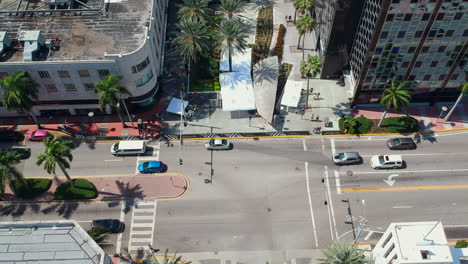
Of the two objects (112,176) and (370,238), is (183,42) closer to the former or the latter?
(112,176)

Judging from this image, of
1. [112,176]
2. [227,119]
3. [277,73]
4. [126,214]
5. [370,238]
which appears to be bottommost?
[370,238]

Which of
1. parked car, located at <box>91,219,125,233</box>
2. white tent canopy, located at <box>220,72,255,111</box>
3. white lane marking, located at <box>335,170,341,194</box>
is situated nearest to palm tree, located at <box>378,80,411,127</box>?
white lane marking, located at <box>335,170,341,194</box>

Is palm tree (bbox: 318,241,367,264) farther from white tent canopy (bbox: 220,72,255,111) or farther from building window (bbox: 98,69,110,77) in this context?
building window (bbox: 98,69,110,77)

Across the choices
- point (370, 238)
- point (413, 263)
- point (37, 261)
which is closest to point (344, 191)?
point (370, 238)

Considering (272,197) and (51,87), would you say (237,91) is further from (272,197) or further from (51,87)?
(51,87)

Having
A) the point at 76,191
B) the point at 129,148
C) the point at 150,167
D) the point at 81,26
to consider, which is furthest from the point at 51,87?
the point at 150,167

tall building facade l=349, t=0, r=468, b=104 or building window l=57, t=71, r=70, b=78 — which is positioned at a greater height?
tall building facade l=349, t=0, r=468, b=104
